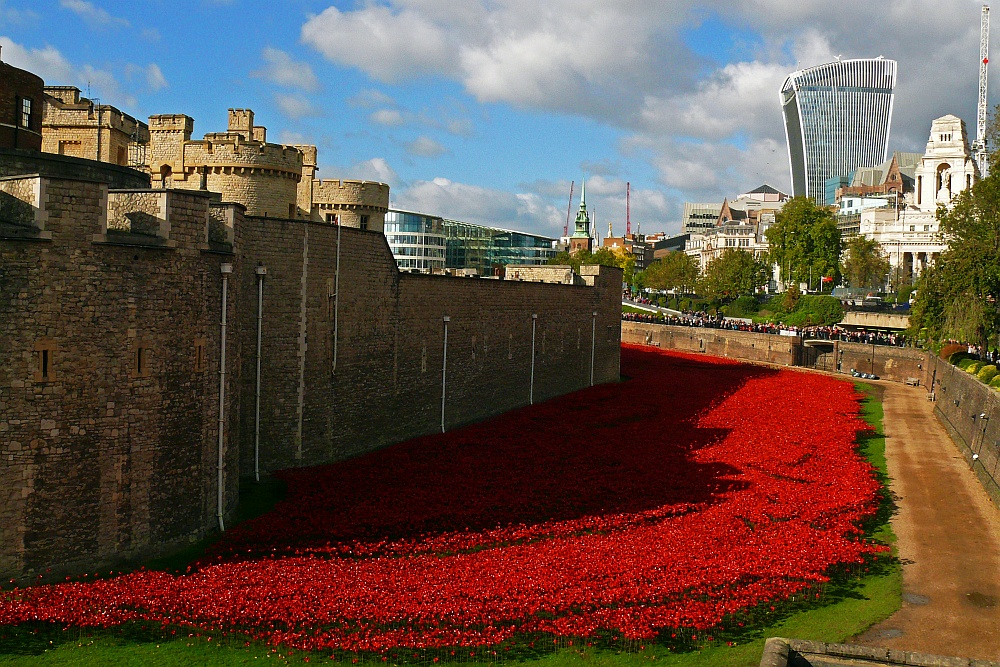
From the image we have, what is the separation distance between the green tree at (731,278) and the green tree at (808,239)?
14.7 feet

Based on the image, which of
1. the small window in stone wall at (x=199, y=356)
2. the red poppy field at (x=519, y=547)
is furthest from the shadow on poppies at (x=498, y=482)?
the small window in stone wall at (x=199, y=356)

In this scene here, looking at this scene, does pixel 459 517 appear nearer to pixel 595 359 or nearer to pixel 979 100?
pixel 595 359

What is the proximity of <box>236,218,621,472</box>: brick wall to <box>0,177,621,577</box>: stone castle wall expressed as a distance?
0.06 m

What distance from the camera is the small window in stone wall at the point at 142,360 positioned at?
599 inches

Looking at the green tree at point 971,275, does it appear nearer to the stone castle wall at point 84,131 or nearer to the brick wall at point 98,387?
the stone castle wall at point 84,131

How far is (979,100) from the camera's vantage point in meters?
152

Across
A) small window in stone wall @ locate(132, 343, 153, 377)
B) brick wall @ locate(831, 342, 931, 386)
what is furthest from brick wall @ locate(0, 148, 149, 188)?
brick wall @ locate(831, 342, 931, 386)

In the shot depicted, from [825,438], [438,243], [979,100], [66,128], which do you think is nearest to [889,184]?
[979,100]

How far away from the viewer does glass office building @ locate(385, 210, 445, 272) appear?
108 meters

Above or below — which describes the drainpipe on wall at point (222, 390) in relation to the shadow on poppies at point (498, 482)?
above

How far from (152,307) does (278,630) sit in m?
6.12

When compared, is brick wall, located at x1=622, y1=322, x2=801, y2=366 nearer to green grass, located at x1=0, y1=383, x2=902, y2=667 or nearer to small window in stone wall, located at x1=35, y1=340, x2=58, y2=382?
green grass, located at x1=0, y1=383, x2=902, y2=667

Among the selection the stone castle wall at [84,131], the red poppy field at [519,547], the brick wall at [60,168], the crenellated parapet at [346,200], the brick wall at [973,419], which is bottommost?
the red poppy field at [519,547]

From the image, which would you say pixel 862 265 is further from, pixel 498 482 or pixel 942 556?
pixel 498 482
